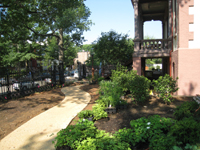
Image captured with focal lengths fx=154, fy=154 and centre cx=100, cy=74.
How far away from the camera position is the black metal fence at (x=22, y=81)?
8.47 metres

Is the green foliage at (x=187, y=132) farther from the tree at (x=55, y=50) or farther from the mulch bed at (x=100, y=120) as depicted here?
the tree at (x=55, y=50)

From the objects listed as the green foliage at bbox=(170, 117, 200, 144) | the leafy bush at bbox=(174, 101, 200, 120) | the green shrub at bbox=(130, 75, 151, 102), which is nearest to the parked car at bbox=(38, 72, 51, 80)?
the green shrub at bbox=(130, 75, 151, 102)

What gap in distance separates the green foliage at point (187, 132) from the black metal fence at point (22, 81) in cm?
839

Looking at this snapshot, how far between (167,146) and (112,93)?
3613mm

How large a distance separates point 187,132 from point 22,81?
30.5 feet

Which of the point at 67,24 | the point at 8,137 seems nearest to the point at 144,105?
the point at 8,137

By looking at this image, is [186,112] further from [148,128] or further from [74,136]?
[74,136]

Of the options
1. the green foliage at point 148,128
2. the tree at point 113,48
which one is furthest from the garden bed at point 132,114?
the tree at point 113,48

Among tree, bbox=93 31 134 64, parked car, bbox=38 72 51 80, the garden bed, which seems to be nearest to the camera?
the garden bed

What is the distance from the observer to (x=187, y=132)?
300cm

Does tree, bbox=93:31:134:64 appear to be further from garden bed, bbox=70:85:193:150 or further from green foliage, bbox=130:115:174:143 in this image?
green foliage, bbox=130:115:174:143

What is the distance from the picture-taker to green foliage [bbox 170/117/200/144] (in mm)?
2869

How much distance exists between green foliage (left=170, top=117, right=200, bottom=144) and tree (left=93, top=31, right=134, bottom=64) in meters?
11.8

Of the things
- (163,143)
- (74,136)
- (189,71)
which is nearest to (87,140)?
(74,136)
